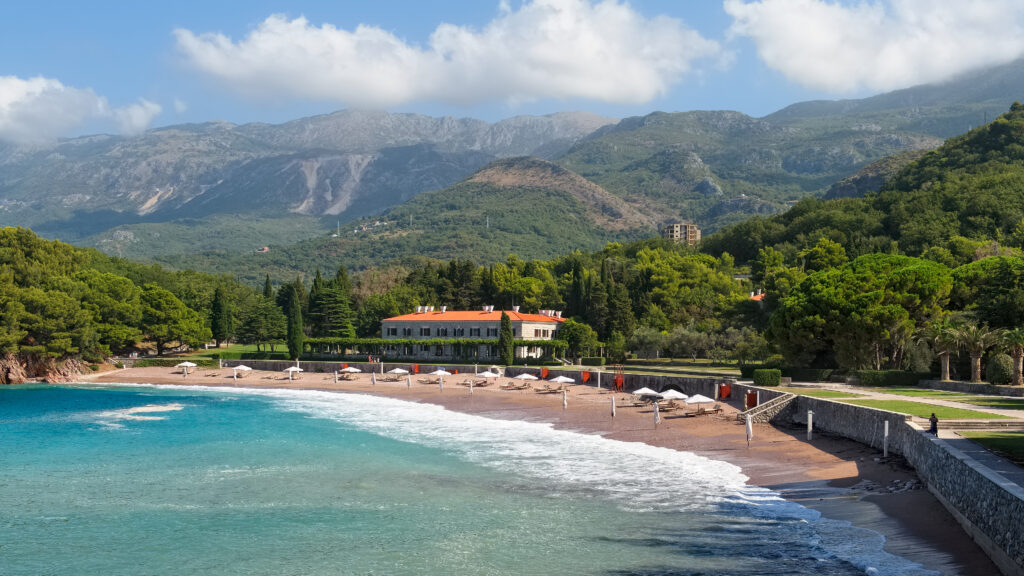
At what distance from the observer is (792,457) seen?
30.1 metres

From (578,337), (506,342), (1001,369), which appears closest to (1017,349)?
(1001,369)

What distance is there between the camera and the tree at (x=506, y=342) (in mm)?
76438

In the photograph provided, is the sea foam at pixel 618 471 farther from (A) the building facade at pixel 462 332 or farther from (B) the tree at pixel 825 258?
(B) the tree at pixel 825 258

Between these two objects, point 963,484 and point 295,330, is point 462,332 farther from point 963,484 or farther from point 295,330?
point 963,484

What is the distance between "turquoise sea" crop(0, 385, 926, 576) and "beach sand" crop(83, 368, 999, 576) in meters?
0.95

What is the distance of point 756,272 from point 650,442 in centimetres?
8040

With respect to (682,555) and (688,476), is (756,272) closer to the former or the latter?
(688,476)

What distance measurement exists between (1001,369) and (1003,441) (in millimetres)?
20599

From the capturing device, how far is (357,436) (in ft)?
131

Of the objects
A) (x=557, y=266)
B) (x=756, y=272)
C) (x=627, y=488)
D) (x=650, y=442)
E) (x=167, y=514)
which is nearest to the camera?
(x=167, y=514)

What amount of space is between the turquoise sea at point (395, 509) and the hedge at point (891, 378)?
19105 millimetres

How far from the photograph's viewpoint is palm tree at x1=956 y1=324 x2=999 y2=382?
42688 mm

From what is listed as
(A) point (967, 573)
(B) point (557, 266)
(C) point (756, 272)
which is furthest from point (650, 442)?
(B) point (557, 266)

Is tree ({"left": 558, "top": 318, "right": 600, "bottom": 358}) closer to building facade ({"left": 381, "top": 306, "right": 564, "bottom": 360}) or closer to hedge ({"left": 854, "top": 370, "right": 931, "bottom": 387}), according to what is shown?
building facade ({"left": 381, "top": 306, "right": 564, "bottom": 360})
